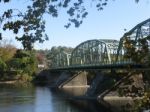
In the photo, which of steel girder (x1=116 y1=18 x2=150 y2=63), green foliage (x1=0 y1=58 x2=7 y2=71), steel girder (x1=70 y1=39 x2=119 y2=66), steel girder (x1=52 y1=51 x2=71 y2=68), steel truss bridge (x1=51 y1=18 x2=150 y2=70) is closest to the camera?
steel girder (x1=116 y1=18 x2=150 y2=63)

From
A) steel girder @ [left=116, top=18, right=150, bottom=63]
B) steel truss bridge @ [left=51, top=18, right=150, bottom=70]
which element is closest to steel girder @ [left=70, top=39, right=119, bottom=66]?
steel truss bridge @ [left=51, top=18, right=150, bottom=70]

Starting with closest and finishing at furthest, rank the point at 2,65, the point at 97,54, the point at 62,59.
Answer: the point at 97,54 → the point at 2,65 → the point at 62,59

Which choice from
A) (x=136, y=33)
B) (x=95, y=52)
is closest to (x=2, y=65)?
(x=95, y=52)

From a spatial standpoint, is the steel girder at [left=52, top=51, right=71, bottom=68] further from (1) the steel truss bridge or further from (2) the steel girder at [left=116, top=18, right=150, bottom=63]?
(2) the steel girder at [left=116, top=18, right=150, bottom=63]

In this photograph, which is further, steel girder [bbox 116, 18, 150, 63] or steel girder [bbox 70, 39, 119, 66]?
steel girder [bbox 70, 39, 119, 66]

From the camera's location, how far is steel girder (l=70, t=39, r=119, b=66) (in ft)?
294

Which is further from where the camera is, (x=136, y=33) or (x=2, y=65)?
(x=2, y=65)

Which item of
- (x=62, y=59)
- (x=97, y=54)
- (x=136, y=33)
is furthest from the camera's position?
(x=62, y=59)

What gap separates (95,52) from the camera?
10212 centimetres

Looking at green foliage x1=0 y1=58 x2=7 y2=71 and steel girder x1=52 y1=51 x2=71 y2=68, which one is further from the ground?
steel girder x1=52 y1=51 x2=71 y2=68

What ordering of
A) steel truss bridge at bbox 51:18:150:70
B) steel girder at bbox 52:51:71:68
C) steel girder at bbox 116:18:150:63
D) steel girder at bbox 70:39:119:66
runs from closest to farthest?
steel girder at bbox 116:18:150:63, steel truss bridge at bbox 51:18:150:70, steel girder at bbox 70:39:119:66, steel girder at bbox 52:51:71:68

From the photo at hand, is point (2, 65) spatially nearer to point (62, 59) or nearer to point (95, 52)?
point (62, 59)

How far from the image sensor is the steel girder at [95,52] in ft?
294

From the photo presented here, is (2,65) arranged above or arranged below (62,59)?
below
